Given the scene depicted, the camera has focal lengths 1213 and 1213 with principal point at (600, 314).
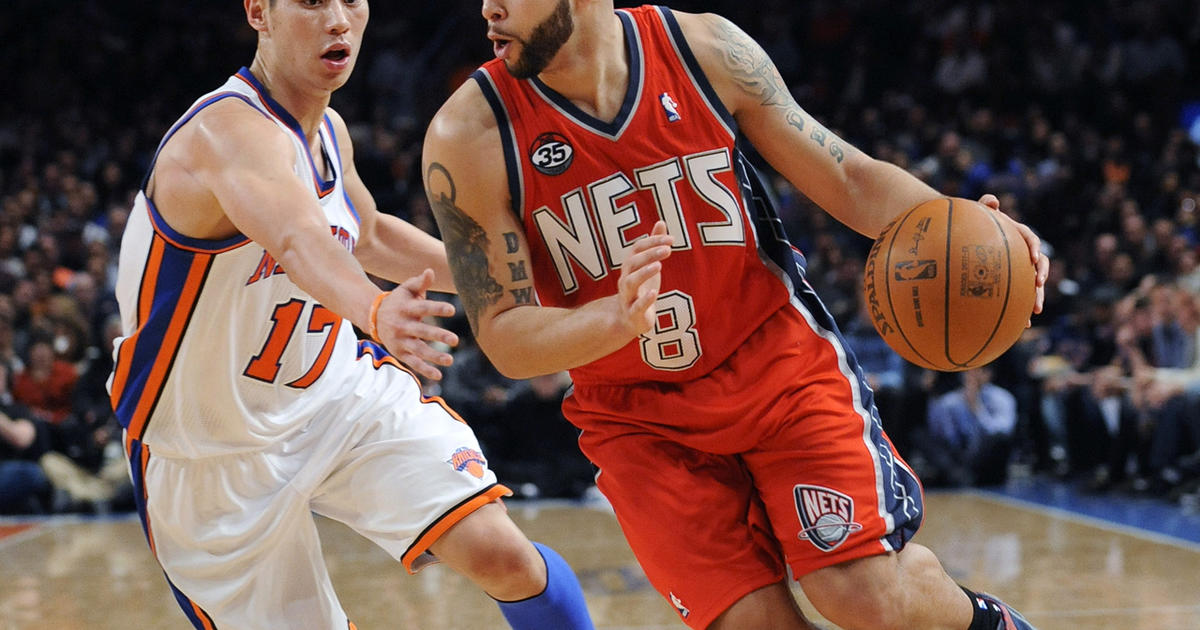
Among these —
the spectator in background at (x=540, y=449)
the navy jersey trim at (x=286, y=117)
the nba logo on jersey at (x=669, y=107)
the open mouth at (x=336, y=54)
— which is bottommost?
the spectator in background at (x=540, y=449)

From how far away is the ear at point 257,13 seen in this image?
11.8 feet

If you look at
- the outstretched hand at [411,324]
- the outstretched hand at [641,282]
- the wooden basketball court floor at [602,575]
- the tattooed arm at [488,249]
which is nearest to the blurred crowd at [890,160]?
the wooden basketball court floor at [602,575]

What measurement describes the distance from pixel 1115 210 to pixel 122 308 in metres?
10.6

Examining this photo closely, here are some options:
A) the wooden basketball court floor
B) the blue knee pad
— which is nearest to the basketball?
the blue knee pad

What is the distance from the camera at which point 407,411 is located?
143 inches

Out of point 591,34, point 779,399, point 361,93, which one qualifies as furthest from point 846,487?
point 361,93

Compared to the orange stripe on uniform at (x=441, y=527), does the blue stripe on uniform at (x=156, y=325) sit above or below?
above

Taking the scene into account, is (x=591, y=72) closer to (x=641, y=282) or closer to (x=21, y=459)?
(x=641, y=282)

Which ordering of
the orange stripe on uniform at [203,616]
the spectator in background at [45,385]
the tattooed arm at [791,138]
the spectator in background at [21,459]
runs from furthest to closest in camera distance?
the spectator in background at [45,385] → the spectator in background at [21,459] → the orange stripe on uniform at [203,616] → the tattooed arm at [791,138]

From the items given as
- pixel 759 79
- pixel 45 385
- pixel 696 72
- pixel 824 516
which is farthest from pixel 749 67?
pixel 45 385

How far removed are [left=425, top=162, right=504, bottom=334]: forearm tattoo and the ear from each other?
3.10 feet

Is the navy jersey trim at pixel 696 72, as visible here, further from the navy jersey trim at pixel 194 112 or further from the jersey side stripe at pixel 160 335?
the jersey side stripe at pixel 160 335

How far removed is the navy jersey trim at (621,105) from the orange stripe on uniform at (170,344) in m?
1.04

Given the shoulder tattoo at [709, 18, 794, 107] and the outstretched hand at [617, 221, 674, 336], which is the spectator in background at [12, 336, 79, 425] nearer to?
the shoulder tattoo at [709, 18, 794, 107]
